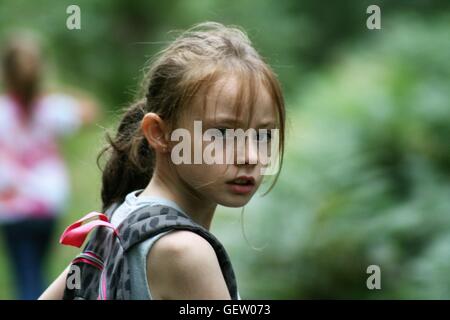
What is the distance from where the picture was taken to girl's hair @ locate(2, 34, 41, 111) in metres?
6.14

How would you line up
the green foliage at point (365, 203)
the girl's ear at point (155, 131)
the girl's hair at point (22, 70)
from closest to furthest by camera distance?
the girl's ear at point (155, 131)
the green foliage at point (365, 203)
the girl's hair at point (22, 70)

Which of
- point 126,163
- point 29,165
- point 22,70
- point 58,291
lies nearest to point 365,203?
point 29,165

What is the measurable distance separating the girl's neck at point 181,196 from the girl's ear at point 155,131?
0.07 m

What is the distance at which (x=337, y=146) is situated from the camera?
6504 mm

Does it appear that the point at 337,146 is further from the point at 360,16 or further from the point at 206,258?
the point at 360,16

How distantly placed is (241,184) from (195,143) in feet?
0.49

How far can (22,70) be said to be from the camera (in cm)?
625

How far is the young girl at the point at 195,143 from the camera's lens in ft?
6.47

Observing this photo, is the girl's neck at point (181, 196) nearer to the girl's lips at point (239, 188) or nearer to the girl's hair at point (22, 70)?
the girl's lips at point (239, 188)

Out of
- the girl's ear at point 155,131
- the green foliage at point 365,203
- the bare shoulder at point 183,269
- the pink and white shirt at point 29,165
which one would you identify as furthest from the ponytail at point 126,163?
the pink and white shirt at point 29,165

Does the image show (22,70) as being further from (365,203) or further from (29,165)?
(365,203)

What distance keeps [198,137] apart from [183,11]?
33.8 feet

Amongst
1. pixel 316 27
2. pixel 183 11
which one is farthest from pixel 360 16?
pixel 183 11

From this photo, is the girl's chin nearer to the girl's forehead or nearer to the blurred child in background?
the girl's forehead
